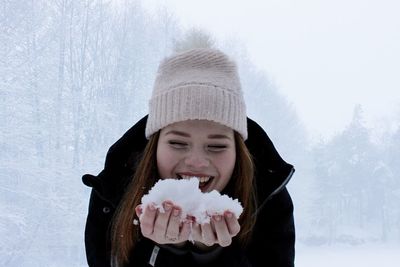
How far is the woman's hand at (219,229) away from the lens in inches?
33.1

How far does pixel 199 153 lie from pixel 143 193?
207mm

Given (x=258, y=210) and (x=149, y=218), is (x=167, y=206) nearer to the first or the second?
(x=149, y=218)

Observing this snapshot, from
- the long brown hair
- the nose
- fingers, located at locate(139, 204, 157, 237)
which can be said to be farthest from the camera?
the long brown hair

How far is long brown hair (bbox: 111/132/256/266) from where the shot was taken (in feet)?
3.53

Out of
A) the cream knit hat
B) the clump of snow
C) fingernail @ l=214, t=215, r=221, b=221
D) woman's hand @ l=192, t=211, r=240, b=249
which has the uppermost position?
the cream knit hat

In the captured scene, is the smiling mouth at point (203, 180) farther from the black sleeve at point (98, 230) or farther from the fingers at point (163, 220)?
the black sleeve at point (98, 230)

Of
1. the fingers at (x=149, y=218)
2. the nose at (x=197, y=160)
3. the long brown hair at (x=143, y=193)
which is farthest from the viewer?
the long brown hair at (x=143, y=193)

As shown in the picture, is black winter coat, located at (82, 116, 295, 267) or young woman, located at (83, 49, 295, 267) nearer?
young woman, located at (83, 49, 295, 267)

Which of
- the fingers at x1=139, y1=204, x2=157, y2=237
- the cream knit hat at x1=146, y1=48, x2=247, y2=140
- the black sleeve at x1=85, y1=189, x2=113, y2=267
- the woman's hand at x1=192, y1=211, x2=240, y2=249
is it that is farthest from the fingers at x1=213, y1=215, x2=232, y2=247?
the black sleeve at x1=85, y1=189, x2=113, y2=267

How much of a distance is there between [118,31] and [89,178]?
48.1 ft

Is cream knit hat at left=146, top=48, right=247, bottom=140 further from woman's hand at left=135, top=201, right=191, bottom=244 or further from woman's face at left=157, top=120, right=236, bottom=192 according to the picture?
woman's hand at left=135, top=201, right=191, bottom=244

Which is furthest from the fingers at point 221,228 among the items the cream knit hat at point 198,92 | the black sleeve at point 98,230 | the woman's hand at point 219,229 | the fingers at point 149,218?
the black sleeve at point 98,230

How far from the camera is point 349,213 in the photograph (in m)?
28.1

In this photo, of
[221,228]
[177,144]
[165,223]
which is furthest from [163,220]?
[177,144]
